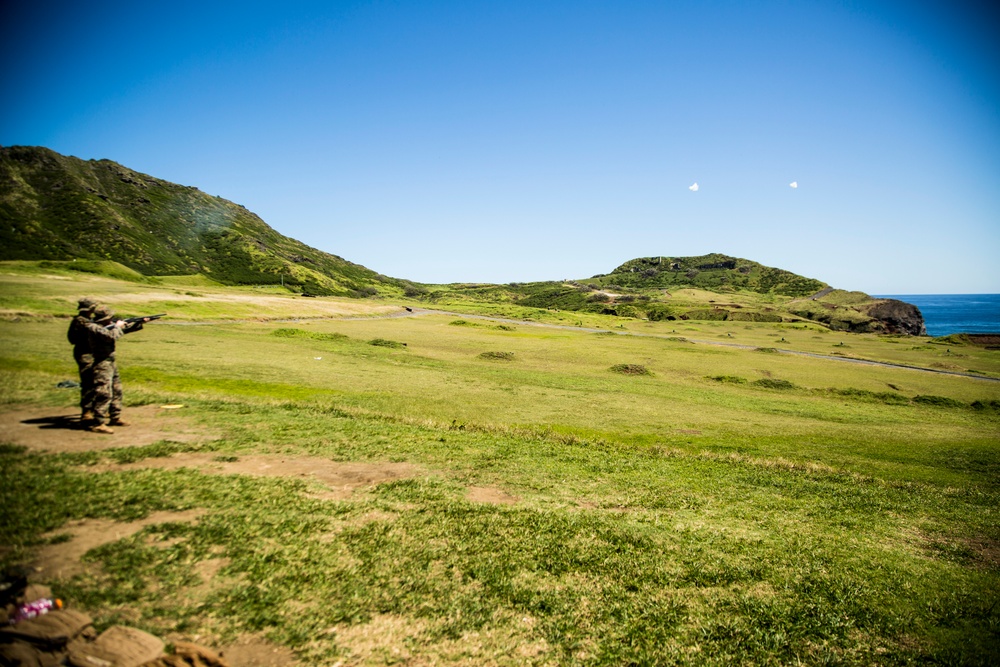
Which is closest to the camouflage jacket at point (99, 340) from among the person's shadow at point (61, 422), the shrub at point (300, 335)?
the person's shadow at point (61, 422)

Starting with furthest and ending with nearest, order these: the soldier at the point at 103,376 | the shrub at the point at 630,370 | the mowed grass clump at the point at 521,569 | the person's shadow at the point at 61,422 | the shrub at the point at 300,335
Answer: the shrub at the point at 300,335, the shrub at the point at 630,370, the soldier at the point at 103,376, the person's shadow at the point at 61,422, the mowed grass clump at the point at 521,569

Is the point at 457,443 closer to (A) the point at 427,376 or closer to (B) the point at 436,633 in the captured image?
(B) the point at 436,633

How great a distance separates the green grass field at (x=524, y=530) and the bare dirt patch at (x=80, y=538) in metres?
0.25

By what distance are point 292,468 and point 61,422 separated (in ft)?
26.2

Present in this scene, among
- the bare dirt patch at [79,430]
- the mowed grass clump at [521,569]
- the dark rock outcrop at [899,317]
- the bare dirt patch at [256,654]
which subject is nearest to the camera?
the bare dirt patch at [256,654]

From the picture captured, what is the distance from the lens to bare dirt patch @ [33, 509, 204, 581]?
7.22 m

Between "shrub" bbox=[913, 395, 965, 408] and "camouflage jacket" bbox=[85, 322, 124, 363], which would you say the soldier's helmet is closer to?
"camouflage jacket" bbox=[85, 322, 124, 363]

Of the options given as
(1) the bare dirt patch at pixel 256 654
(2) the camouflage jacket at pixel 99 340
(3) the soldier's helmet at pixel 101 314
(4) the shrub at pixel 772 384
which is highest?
(3) the soldier's helmet at pixel 101 314

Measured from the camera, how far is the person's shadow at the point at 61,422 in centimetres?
1367

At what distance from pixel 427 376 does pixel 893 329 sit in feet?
589

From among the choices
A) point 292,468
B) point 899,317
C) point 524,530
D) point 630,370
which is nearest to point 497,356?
point 630,370

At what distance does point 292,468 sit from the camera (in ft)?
44.7

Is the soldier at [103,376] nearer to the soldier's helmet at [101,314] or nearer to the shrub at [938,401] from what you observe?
the soldier's helmet at [101,314]

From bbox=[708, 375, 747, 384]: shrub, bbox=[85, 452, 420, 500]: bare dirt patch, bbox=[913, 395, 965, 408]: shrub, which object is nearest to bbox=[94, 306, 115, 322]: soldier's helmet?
bbox=[85, 452, 420, 500]: bare dirt patch
